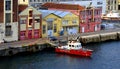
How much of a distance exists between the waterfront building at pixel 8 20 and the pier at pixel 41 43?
1214 millimetres

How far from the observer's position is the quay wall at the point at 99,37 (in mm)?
58862

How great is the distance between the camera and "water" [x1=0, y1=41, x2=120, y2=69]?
1794 inches

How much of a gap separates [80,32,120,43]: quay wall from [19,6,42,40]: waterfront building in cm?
606

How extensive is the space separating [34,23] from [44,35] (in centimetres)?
232

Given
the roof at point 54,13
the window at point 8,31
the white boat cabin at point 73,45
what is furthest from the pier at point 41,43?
the roof at point 54,13

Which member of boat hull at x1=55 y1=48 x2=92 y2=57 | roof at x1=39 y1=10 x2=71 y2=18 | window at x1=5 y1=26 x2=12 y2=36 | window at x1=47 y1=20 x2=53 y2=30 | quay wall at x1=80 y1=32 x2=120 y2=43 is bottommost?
boat hull at x1=55 y1=48 x2=92 y2=57

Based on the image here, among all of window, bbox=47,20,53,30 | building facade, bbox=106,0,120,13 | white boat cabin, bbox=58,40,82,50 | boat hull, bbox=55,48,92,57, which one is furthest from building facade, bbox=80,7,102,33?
building facade, bbox=106,0,120,13

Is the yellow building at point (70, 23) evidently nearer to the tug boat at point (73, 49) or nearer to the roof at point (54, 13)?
the roof at point (54, 13)

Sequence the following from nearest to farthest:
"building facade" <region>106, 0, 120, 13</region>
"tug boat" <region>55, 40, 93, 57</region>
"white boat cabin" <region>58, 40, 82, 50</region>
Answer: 1. "tug boat" <region>55, 40, 93, 57</region>
2. "white boat cabin" <region>58, 40, 82, 50</region>
3. "building facade" <region>106, 0, 120, 13</region>

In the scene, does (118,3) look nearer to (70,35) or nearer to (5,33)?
(70,35)

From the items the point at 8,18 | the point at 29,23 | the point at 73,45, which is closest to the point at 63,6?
the point at 29,23

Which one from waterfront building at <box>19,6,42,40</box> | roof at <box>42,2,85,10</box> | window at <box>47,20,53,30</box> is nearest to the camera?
waterfront building at <box>19,6,42,40</box>

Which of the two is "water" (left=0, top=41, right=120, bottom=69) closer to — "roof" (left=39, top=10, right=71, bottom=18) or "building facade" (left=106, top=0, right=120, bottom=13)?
"roof" (left=39, top=10, right=71, bottom=18)

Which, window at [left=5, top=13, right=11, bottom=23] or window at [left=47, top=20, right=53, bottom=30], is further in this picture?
window at [left=47, top=20, right=53, bottom=30]
